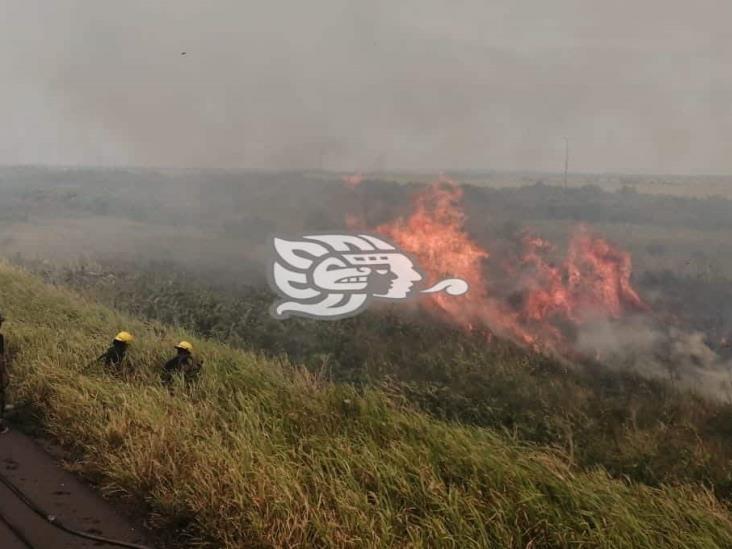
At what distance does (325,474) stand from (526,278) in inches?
404

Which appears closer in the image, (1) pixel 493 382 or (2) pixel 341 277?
(1) pixel 493 382

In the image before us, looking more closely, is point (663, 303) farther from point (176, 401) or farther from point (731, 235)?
point (176, 401)

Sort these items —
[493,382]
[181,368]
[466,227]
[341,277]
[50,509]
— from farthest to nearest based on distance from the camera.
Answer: [466,227] → [341,277] → [493,382] → [181,368] → [50,509]

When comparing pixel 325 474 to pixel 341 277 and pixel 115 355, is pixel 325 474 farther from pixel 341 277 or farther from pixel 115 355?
pixel 341 277

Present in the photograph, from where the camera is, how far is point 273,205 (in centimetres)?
2170

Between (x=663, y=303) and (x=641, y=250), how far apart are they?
10.9ft

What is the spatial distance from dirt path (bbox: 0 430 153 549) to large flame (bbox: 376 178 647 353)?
29.0 ft

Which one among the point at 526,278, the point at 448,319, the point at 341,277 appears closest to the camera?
the point at 448,319

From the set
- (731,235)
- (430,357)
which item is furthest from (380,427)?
(731,235)

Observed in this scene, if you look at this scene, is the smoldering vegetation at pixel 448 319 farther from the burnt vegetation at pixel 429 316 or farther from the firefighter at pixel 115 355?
the firefighter at pixel 115 355

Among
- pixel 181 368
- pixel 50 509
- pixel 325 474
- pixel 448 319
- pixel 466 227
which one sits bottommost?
pixel 448 319

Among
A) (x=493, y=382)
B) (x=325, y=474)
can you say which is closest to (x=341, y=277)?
(x=493, y=382)

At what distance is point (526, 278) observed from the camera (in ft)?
46.7

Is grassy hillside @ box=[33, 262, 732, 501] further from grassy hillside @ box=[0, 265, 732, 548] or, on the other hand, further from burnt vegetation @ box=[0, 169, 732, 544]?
grassy hillside @ box=[0, 265, 732, 548]
